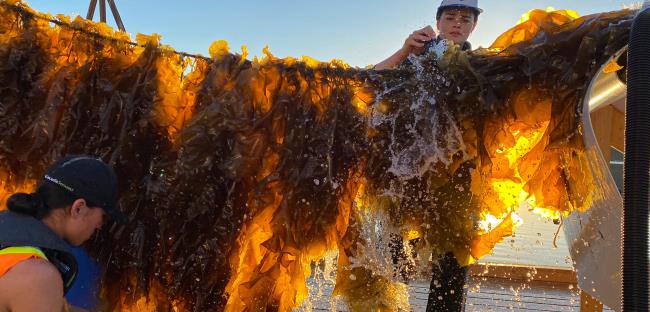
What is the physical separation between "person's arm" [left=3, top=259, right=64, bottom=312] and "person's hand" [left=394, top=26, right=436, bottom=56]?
1.80 m

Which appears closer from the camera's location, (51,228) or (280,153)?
(51,228)

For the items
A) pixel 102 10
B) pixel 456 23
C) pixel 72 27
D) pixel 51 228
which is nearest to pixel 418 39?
pixel 456 23

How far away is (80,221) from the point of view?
5.62 ft

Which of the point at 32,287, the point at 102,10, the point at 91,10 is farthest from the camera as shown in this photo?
the point at 102,10

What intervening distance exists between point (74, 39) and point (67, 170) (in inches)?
33.2

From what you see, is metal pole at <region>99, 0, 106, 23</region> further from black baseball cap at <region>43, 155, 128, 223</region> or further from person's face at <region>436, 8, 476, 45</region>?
black baseball cap at <region>43, 155, 128, 223</region>

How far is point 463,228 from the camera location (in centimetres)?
210

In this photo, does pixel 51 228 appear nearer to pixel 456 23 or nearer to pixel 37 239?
pixel 37 239

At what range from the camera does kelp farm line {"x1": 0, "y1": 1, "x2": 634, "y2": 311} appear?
204 centimetres

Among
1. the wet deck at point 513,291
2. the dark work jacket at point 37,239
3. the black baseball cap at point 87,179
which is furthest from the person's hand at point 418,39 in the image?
the wet deck at point 513,291

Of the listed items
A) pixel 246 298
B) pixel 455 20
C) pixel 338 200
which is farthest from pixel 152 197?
pixel 455 20

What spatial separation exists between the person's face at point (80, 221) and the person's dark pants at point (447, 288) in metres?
1.42

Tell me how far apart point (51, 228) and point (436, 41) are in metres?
1.92

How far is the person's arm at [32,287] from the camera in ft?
4.63
